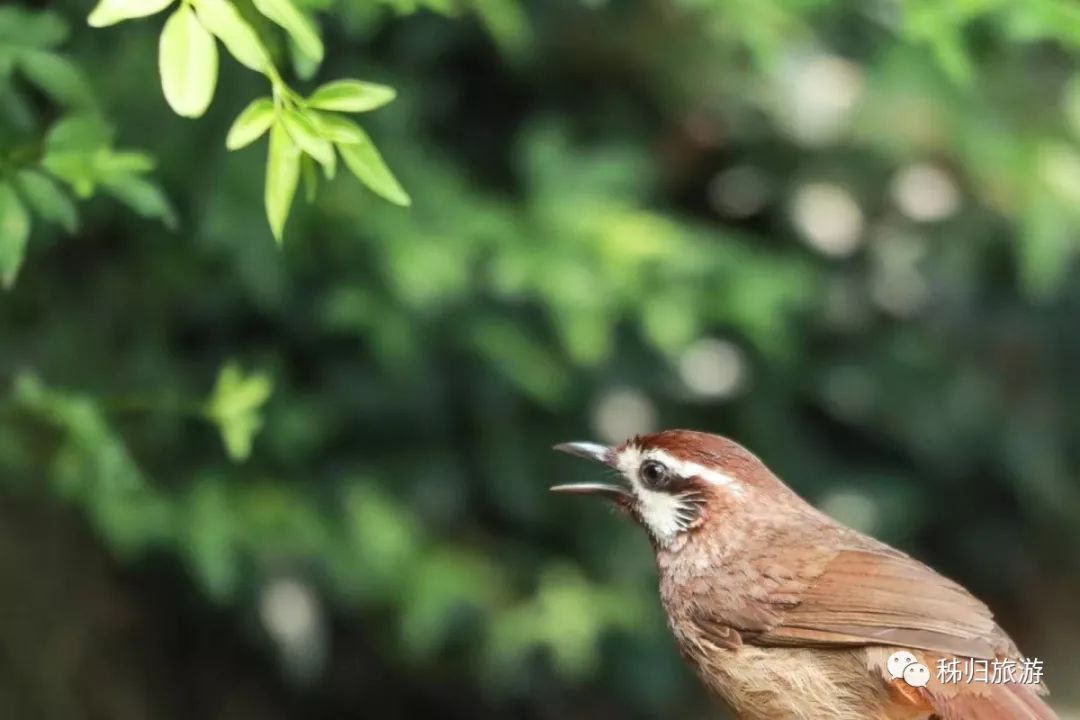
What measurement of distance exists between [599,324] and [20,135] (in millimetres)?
2457

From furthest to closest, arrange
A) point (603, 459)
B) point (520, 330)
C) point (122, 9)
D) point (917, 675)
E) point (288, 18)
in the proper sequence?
point (520, 330) → point (603, 459) → point (917, 675) → point (288, 18) → point (122, 9)

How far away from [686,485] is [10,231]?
1.63 meters

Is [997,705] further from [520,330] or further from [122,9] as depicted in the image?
[520,330]

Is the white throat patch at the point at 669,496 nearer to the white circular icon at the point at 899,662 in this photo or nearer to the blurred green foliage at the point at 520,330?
the white circular icon at the point at 899,662

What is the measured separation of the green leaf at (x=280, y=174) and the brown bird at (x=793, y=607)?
1.20 meters

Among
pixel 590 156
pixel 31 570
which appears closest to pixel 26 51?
pixel 590 156

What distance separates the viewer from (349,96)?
9.00 ft

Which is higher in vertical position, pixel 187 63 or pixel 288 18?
pixel 288 18

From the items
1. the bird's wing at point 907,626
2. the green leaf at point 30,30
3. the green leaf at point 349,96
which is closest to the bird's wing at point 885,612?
the bird's wing at point 907,626

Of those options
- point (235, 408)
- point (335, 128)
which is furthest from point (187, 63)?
point (235, 408)

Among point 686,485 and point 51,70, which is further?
point 686,485

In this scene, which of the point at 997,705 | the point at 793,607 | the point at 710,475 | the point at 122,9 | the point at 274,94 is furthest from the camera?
the point at 710,475

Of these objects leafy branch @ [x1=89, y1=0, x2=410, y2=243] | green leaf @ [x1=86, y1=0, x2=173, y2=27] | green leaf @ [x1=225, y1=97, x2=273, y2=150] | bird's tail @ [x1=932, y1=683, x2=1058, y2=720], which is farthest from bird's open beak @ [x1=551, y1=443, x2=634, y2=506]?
green leaf @ [x1=86, y1=0, x2=173, y2=27]

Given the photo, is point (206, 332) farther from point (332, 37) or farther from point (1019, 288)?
point (1019, 288)
